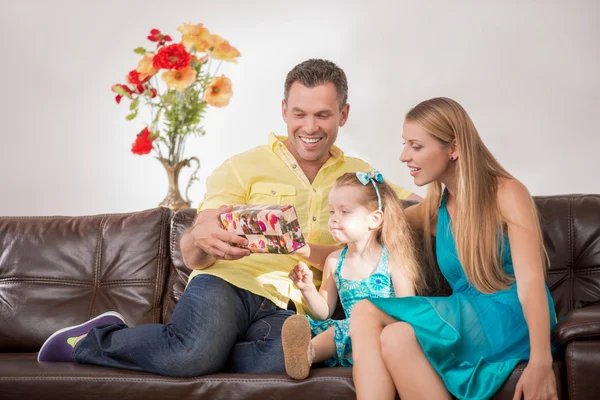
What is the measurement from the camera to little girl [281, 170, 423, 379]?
2.15m

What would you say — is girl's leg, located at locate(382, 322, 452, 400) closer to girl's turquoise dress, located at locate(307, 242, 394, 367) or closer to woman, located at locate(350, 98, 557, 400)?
woman, located at locate(350, 98, 557, 400)

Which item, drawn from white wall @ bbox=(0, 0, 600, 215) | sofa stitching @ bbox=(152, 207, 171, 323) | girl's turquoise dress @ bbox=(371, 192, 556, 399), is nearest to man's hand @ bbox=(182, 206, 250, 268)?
girl's turquoise dress @ bbox=(371, 192, 556, 399)

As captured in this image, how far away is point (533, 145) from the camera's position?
3.39 metres

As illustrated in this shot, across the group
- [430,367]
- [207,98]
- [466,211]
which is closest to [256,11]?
[207,98]

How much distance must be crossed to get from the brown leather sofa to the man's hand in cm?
34

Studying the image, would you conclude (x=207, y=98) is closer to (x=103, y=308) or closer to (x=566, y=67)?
(x=103, y=308)

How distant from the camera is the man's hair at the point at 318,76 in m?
2.38

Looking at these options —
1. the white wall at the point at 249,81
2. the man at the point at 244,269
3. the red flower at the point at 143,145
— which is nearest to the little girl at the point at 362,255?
the man at the point at 244,269

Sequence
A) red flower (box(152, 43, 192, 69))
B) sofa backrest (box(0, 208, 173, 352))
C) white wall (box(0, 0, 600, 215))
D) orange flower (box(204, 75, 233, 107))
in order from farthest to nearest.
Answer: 1. white wall (box(0, 0, 600, 215))
2. orange flower (box(204, 75, 233, 107))
3. red flower (box(152, 43, 192, 69))
4. sofa backrest (box(0, 208, 173, 352))

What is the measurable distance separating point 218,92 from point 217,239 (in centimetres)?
121

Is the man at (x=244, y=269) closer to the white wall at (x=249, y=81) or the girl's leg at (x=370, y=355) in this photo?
the girl's leg at (x=370, y=355)

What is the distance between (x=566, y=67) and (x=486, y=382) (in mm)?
2048

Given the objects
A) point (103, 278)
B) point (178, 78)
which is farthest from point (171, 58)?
point (103, 278)

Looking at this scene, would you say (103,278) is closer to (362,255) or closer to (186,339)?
(186,339)
